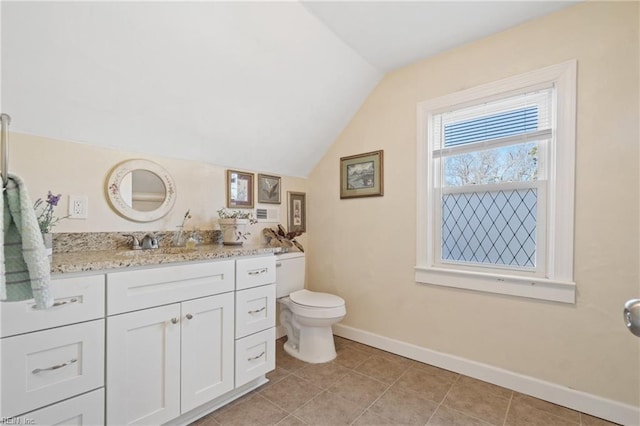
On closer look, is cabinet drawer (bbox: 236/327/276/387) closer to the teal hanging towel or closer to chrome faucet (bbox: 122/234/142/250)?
chrome faucet (bbox: 122/234/142/250)

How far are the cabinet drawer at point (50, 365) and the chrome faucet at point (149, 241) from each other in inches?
26.0

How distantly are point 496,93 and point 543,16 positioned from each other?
1.54 feet

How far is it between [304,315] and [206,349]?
775mm

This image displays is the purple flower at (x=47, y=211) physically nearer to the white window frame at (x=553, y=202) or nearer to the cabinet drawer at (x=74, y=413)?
the cabinet drawer at (x=74, y=413)

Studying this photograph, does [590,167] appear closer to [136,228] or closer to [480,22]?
[480,22]

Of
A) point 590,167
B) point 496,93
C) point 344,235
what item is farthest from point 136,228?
point 590,167

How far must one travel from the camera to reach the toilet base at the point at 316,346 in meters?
A: 2.13

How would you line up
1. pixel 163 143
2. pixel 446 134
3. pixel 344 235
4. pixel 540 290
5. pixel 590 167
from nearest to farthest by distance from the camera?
pixel 590 167
pixel 540 290
pixel 163 143
pixel 446 134
pixel 344 235

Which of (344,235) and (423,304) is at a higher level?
(344,235)

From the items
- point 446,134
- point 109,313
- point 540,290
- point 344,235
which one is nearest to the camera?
point 109,313

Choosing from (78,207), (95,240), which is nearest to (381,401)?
(95,240)

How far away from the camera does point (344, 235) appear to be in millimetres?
2611

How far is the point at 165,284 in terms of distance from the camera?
4.43 ft

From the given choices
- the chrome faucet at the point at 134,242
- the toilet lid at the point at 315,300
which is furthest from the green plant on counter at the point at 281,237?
the chrome faucet at the point at 134,242
